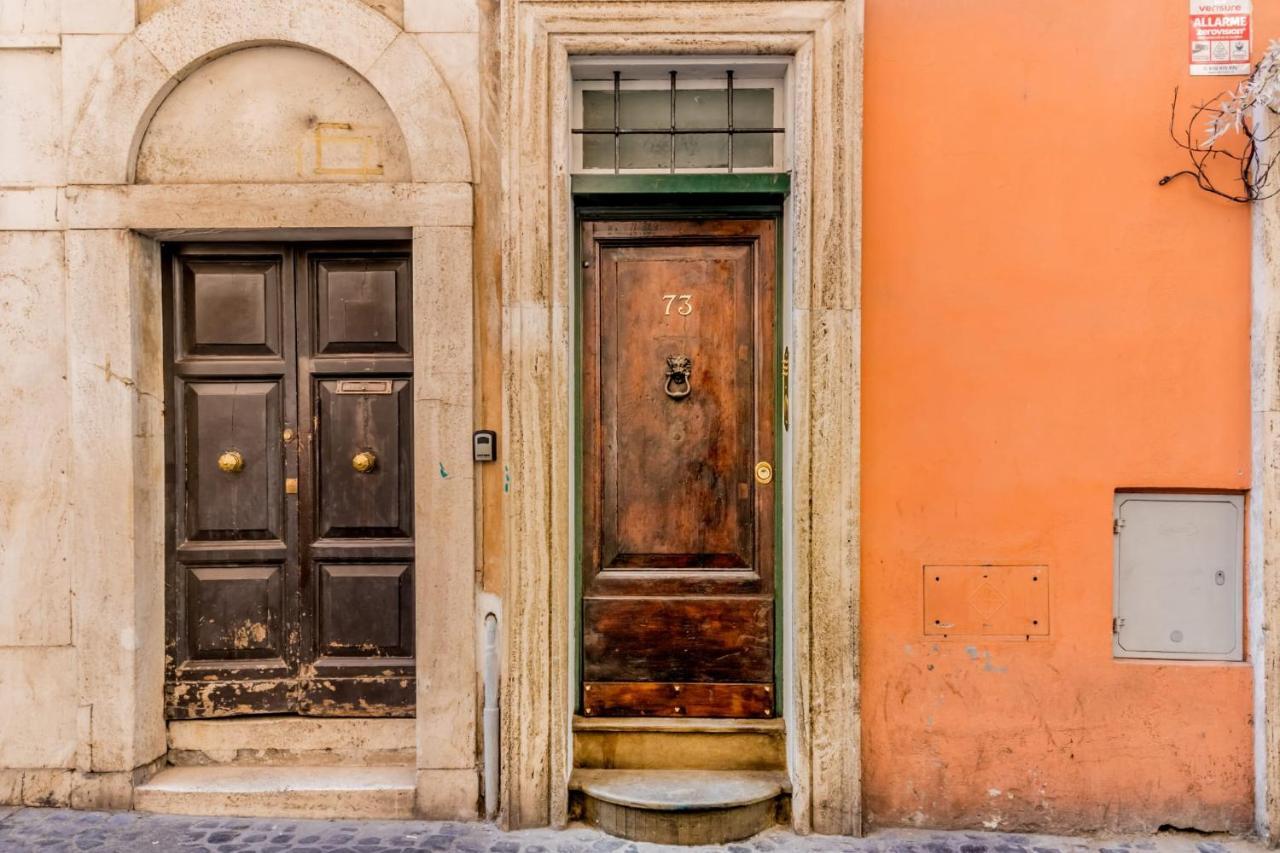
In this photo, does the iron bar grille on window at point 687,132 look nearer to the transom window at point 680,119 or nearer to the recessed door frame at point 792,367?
the transom window at point 680,119

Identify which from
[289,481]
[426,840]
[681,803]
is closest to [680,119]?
[289,481]

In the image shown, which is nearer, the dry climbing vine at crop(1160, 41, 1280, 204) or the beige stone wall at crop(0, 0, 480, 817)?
the dry climbing vine at crop(1160, 41, 1280, 204)

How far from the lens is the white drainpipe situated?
154 inches

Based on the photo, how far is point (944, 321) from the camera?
388 centimetres

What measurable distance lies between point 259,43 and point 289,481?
214cm

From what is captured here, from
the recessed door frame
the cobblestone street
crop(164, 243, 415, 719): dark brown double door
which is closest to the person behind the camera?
the cobblestone street

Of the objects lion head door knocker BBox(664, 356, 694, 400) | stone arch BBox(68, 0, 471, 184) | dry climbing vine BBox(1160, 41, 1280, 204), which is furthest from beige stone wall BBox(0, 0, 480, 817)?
dry climbing vine BBox(1160, 41, 1280, 204)

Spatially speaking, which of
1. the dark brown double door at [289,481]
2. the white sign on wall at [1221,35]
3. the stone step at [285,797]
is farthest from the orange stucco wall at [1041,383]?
the dark brown double door at [289,481]

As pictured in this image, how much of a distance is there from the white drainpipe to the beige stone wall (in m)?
0.09

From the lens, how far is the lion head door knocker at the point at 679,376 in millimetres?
4086

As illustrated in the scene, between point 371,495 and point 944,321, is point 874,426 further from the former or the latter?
point 371,495

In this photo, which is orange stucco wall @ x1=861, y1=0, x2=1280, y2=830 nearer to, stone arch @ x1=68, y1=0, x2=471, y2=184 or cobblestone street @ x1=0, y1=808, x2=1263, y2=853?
cobblestone street @ x1=0, y1=808, x2=1263, y2=853

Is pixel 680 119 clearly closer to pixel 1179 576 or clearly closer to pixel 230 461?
pixel 230 461

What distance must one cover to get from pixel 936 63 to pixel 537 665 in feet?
11.0
